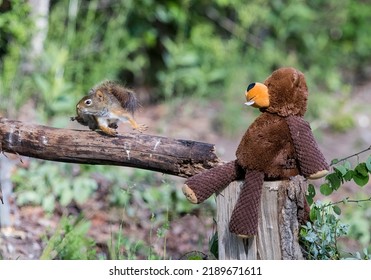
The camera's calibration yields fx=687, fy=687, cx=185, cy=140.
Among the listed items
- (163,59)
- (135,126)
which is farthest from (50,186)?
(163,59)

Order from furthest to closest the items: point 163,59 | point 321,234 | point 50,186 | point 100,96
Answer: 1. point 163,59
2. point 50,186
3. point 100,96
4. point 321,234

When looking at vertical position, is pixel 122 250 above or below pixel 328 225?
above

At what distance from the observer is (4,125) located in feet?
10.5

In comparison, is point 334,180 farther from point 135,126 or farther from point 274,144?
point 135,126

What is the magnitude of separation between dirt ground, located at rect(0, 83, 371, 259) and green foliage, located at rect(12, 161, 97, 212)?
0.27 feet

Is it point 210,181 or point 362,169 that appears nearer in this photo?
point 210,181

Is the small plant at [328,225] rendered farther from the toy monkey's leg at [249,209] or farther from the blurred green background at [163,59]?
the blurred green background at [163,59]

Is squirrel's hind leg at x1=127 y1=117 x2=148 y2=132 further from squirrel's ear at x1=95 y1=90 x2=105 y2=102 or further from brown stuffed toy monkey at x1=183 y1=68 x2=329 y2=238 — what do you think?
brown stuffed toy monkey at x1=183 y1=68 x2=329 y2=238

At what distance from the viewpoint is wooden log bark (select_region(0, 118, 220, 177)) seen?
9.30ft

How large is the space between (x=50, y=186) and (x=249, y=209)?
2547 millimetres

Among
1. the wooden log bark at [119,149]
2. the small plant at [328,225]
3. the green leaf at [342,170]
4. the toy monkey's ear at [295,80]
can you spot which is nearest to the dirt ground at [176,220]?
the wooden log bark at [119,149]

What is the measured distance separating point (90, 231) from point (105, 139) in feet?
5.85

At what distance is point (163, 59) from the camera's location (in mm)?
7633
